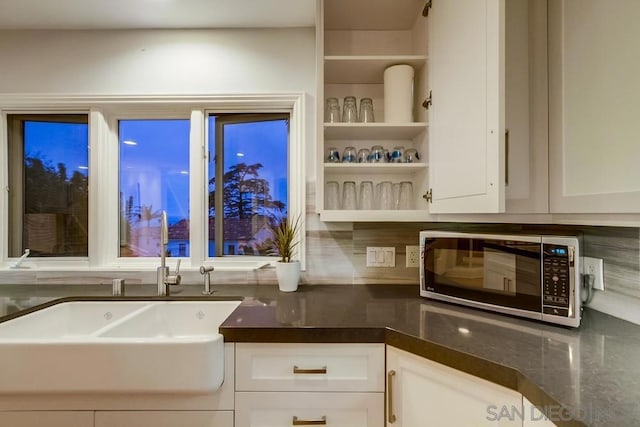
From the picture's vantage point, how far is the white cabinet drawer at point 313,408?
1.03 m

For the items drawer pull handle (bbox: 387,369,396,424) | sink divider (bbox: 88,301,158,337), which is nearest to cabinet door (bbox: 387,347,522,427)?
→ drawer pull handle (bbox: 387,369,396,424)

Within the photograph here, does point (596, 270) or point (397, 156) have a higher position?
point (397, 156)

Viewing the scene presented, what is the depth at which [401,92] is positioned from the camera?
1424 millimetres

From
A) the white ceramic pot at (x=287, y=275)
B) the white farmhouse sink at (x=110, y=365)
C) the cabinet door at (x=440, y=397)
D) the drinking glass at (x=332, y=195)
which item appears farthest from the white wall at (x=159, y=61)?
the cabinet door at (x=440, y=397)

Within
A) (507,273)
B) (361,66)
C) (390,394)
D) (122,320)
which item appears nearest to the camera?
(390,394)

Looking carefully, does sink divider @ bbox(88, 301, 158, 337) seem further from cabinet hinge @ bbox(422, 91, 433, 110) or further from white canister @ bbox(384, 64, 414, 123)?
cabinet hinge @ bbox(422, 91, 433, 110)

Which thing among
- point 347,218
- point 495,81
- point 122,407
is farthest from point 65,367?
point 495,81

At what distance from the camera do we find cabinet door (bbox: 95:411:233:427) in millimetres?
1026

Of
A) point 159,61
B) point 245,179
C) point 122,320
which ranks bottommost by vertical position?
point 122,320

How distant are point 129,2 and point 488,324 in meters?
2.03

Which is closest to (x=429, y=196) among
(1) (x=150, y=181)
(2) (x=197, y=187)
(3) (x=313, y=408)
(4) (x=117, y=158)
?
(3) (x=313, y=408)

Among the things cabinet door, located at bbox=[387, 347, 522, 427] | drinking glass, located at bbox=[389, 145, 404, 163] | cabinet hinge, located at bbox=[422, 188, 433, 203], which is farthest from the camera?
drinking glass, located at bbox=[389, 145, 404, 163]

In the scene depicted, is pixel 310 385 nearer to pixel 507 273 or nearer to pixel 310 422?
pixel 310 422

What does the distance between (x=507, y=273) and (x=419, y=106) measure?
0.84 meters
